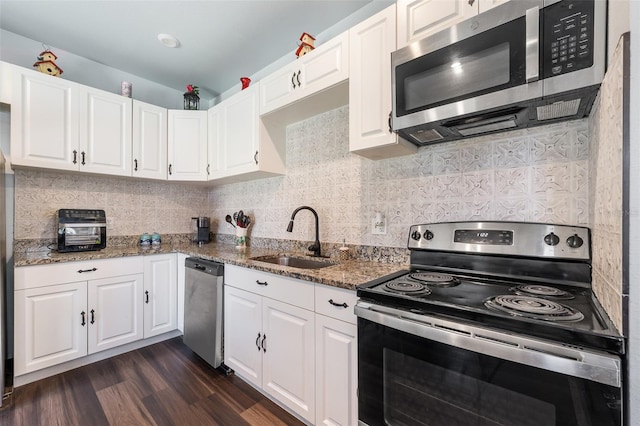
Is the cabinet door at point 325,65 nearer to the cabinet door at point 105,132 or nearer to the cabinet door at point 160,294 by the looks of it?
the cabinet door at point 105,132

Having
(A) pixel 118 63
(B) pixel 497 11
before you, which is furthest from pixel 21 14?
(B) pixel 497 11

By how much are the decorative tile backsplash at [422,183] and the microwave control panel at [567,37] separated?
0.38 metres

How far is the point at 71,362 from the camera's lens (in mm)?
2035

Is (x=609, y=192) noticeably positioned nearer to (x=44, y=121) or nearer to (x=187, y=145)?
(x=187, y=145)

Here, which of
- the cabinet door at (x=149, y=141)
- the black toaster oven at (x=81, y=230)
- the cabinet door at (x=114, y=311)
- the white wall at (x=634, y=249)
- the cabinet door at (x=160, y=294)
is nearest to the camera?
the white wall at (x=634, y=249)

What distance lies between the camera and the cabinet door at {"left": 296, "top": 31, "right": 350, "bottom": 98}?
1.60 metres

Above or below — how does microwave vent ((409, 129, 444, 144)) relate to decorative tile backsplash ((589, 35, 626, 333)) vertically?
above

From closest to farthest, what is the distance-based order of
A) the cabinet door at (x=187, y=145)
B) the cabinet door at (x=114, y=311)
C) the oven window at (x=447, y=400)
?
the oven window at (x=447, y=400) < the cabinet door at (x=114, y=311) < the cabinet door at (x=187, y=145)

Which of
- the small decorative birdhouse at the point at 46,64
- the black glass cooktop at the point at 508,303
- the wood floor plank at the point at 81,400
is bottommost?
the wood floor plank at the point at 81,400

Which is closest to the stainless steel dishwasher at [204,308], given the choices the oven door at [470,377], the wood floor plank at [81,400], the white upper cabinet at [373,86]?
the wood floor plank at [81,400]

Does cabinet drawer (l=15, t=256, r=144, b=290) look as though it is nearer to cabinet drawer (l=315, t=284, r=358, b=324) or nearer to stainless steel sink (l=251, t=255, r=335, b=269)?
A: stainless steel sink (l=251, t=255, r=335, b=269)

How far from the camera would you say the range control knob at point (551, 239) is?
1.13 m

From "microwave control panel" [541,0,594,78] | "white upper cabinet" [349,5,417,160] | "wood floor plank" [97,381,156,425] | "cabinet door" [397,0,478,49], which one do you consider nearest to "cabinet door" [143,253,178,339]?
"wood floor plank" [97,381,156,425]

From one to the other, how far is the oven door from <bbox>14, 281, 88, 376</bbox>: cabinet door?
7.16 ft
